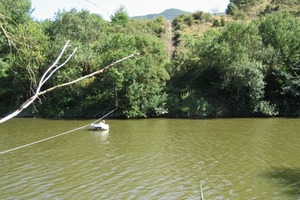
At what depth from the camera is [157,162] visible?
1758 centimetres

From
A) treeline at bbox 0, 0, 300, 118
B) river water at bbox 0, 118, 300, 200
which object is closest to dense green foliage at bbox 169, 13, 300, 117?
treeline at bbox 0, 0, 300, 118

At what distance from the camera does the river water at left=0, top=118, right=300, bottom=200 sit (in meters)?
13.6

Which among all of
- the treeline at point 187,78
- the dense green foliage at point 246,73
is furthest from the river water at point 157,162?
the treeline at point 187,78

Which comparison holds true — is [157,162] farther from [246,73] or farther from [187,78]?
[187,78]

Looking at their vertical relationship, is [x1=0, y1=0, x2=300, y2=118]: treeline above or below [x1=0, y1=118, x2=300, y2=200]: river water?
above

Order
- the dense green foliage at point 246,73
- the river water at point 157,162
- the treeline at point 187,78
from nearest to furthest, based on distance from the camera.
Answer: the river water at point 157,162 → the dense green foliage at point 246,73 → the treeline at point 187,78

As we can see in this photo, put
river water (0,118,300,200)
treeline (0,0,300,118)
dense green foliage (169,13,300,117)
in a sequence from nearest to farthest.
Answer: river water (0,118,300,200) < dense green foliage (169,13,300,117) < treeline (0,0,300,118)

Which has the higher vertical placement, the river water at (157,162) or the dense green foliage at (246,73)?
the dense green foliage at (246,73)

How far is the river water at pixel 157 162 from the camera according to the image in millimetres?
13562

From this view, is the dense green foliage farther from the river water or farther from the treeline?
the river water

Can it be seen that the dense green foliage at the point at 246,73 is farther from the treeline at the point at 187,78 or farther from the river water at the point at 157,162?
Answer: the river water at the point at 157,162

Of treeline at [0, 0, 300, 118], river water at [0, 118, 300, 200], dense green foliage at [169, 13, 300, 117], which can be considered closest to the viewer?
river water at [0, 118, 300, 200]

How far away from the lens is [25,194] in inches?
521

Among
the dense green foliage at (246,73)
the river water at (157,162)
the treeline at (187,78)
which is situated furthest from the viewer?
the treeline at (187,78)
